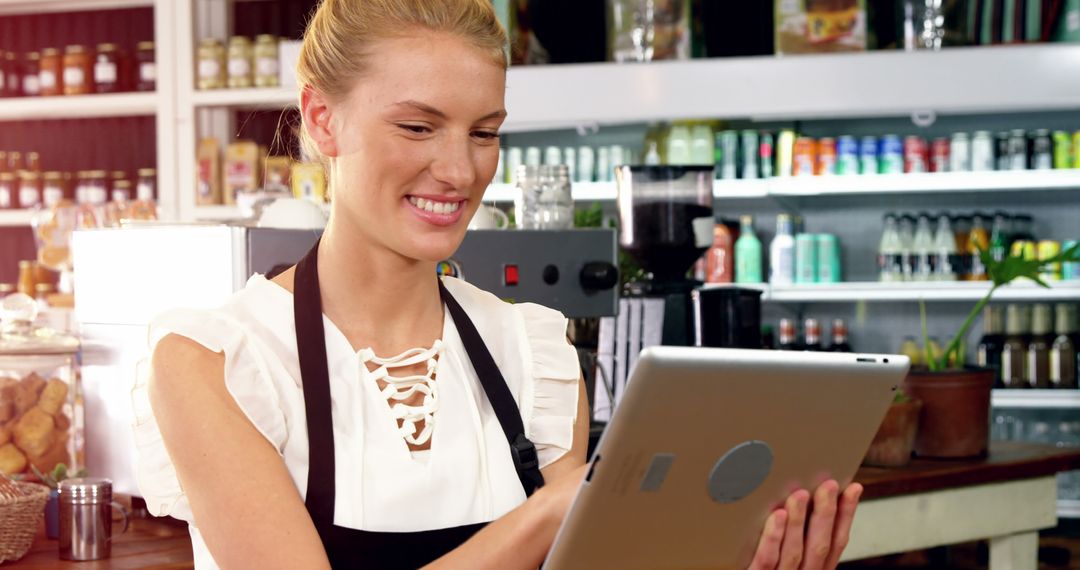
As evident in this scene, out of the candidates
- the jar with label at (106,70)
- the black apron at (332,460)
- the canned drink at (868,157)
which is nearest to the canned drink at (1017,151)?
the canned drink at (868,157)

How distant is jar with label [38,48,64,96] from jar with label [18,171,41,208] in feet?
1.22

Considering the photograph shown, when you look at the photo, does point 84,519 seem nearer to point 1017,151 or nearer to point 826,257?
point 826,257

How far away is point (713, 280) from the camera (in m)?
4.91

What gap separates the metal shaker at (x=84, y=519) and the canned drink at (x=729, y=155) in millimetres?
3416

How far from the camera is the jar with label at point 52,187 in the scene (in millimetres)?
5516

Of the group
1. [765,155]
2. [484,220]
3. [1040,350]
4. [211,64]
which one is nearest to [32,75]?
[211,64]

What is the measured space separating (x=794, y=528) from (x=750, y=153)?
12.1 feet

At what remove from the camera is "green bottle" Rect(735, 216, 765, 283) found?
4891mm

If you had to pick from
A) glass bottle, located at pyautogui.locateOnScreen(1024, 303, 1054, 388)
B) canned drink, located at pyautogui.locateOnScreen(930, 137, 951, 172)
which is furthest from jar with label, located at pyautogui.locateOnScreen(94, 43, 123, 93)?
glass bottle, located at pyautogui.locateOnScreen(1024, 303, 1054, 388)

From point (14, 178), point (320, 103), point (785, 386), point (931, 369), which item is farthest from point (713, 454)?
point (14, 178)

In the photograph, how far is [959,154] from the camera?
4746mm

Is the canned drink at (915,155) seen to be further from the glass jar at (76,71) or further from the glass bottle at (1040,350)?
the glass jar at (76,71)

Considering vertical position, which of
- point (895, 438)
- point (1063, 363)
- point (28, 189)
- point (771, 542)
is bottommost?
point (1063, 363)

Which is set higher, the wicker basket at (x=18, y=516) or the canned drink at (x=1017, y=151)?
the canned drink at (x=1017, y=151)
